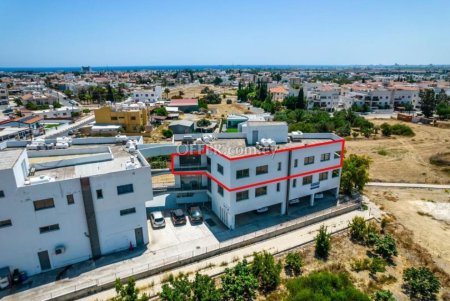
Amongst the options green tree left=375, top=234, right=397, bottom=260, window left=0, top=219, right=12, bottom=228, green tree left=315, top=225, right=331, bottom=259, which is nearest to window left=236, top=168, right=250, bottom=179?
green tree left=315, top=225, right=331, bottom=259

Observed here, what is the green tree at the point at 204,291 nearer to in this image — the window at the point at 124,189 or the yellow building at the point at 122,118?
the window at the point at 124,189

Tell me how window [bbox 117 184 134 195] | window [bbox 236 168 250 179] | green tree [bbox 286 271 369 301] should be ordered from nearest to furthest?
green tree [bbox 286 271 369 301], window [bbox 117 184 134 195], window [bbox 236 168 250 179]

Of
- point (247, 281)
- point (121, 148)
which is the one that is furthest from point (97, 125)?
point (247, 281)

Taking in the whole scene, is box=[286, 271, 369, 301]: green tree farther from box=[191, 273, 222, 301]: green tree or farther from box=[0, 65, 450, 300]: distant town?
box=[191, 273, 222, 301]: green tree

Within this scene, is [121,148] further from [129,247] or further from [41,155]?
[129,247]

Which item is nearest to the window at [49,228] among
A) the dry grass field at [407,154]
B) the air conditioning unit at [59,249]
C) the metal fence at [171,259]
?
the air conditioning unit at [59,249]

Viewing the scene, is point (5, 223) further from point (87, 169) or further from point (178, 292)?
point (178, 292)
